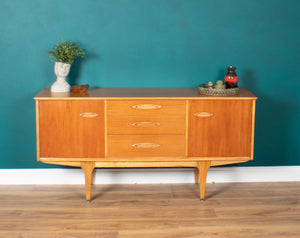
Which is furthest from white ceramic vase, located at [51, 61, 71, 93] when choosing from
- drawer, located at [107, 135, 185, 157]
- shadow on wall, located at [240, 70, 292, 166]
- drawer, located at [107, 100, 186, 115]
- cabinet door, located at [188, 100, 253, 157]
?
shadow on wall, located at [240, 70, 292, 166]

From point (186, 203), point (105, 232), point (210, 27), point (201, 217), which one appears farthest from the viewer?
point (210, 27)

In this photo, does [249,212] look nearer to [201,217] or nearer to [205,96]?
[201,217]

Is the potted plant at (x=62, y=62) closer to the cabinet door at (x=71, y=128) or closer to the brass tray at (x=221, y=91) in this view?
the cabinet door at (x=71, y=128)

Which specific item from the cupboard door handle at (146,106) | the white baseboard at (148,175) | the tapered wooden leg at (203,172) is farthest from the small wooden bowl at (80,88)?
the tapered wooden leg at (203,172)

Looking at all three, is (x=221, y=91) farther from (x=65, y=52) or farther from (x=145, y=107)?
(x=65, y=52)

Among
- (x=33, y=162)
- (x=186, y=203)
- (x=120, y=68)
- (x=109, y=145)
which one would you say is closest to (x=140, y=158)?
(x=109, y=145)

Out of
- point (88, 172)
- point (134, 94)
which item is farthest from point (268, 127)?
point (88, 172)

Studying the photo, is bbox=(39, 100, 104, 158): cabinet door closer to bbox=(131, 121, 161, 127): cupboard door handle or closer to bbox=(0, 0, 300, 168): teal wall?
bbox=(131, 121, 161, 127): cupboard door handle

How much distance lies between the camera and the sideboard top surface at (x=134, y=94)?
2.83 meters

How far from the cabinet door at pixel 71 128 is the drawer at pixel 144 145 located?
0.09 metres

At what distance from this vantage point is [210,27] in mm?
3176

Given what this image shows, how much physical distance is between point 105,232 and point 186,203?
0.68 meters

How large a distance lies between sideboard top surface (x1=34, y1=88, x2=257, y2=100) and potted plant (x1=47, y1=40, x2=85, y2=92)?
0.23ft

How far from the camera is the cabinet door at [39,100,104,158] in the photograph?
284 centimetres
